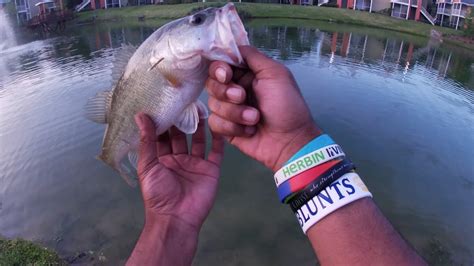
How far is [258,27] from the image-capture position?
47906 millimetres

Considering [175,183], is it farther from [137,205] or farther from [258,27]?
[258,27]

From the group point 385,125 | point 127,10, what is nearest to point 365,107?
point 385,125

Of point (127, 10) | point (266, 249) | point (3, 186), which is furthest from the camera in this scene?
point (127, 10)

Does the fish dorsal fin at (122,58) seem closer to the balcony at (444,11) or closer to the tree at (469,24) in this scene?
the tree at (469,24)

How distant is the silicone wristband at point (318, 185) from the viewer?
2717mm

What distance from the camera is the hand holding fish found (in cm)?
327

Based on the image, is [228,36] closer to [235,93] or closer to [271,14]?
[235,93]

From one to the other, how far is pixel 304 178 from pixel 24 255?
7764mm

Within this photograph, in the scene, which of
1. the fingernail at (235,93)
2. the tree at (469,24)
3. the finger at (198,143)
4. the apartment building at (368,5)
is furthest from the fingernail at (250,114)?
the apartment building at (368,5)

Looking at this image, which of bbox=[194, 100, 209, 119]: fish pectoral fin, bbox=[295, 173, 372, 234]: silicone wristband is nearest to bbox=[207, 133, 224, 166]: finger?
bbox=[194, 100, 209, 119]: fish pectoral fin

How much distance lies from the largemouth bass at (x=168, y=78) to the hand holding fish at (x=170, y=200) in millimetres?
264

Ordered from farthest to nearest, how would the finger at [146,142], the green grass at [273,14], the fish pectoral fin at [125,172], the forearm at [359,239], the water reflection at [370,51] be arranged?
the green grass at [273,14]
the water reflection at [370,51]
the fish pectoral fin at [125,172]
the finger at [146,142]
the forearm at [359,239]

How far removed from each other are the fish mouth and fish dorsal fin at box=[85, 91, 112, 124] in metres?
1.67

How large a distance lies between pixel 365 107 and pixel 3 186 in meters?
16.6
